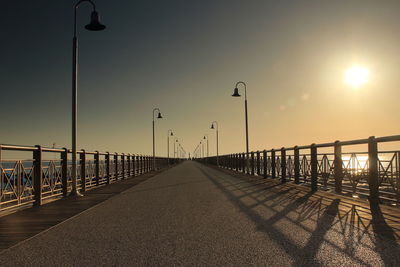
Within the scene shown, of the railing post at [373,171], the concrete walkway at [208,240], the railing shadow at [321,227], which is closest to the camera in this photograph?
the concrete walkway at [208,240]

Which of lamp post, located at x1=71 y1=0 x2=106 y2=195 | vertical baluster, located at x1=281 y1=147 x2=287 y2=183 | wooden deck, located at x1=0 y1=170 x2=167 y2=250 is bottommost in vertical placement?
wooden deck, located at x1=0 y1=170 x2=167 y2=250

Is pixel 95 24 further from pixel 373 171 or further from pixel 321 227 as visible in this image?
pixel 321 227

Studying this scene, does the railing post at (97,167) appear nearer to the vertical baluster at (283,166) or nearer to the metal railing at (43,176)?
the metal railing at (43,176)

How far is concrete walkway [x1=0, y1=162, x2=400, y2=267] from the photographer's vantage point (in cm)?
432

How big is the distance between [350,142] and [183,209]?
4923 mm

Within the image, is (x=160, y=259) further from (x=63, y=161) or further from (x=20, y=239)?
(x=63, y=161)

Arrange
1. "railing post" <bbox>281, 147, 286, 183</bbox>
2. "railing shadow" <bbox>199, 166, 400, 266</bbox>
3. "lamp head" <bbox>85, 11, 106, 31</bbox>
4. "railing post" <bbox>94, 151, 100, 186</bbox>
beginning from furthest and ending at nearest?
"railing post" <bbox>281, 147, 286, 183</bbox> < "railing post" <bbox>94, 151, 100, 186</bbox> < "lamp head" <bbox>85, 11, 106, 31</bbox> < "railing shadow" <bbox>199, 166, 400, 266</bbox>

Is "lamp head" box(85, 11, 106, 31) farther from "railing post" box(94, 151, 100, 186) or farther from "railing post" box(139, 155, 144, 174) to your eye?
"railing post" box(139, 155, 144, 174)

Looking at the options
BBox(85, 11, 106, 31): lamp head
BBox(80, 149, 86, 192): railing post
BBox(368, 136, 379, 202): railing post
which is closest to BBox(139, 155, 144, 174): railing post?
BBox(80, 149, 86, 192): railing post

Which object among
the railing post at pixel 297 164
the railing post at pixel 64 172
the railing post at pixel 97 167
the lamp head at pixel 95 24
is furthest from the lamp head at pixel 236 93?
the railing post at pixel 64 172

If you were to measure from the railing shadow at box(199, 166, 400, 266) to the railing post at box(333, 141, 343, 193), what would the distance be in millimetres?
1172

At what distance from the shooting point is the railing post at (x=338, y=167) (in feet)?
36.1

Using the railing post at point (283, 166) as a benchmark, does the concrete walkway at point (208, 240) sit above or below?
below

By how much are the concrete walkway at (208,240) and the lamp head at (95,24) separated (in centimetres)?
746
